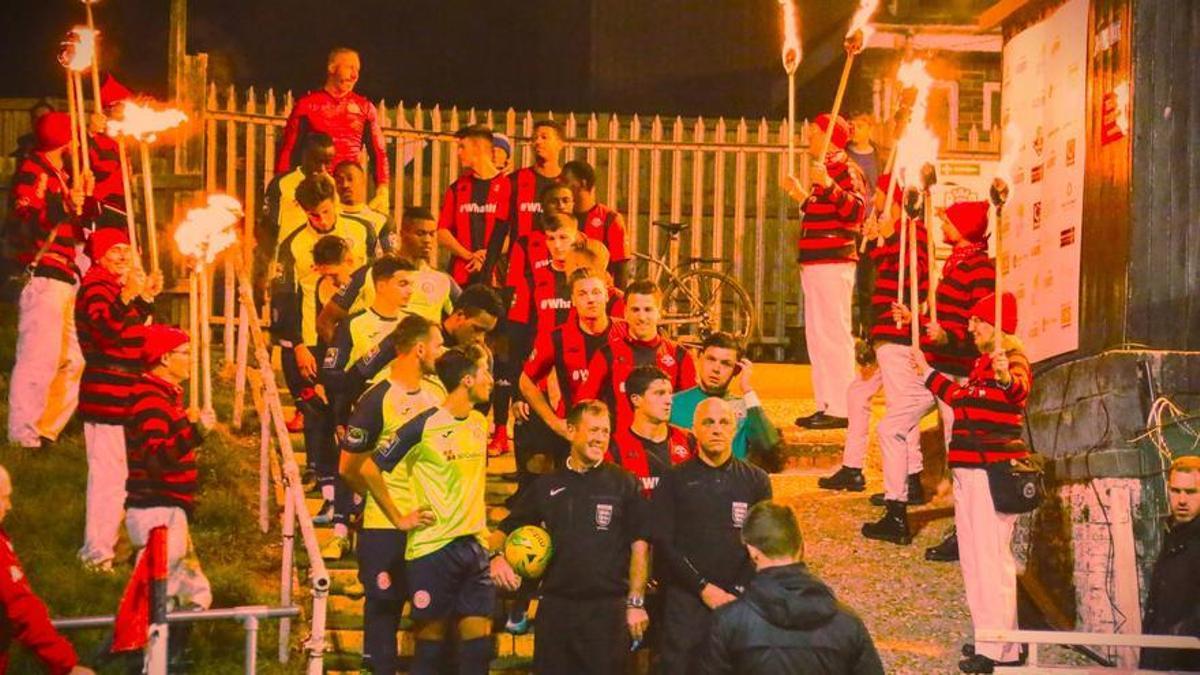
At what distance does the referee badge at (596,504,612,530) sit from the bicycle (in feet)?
18.4

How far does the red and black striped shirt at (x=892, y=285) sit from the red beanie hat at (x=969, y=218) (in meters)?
0.50

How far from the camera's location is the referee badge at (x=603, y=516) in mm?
8422

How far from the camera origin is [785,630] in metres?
6.12

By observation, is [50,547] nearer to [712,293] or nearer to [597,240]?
[597,240]

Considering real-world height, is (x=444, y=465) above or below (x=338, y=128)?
below

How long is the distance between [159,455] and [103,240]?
9.03 feet

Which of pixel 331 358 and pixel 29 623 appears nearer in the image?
pixel 29 623

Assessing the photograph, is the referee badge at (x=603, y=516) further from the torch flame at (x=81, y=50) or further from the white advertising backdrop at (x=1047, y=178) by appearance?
the torch flame at (x=81, y=50)

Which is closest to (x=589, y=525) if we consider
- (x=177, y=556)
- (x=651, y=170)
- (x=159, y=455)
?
(x=177, y=556)

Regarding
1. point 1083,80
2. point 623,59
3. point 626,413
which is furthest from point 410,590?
point 623,59

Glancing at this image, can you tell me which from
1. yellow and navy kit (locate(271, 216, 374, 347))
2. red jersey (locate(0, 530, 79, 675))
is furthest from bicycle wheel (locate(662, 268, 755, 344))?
red jersey (locate(0, 530, 79, 675))

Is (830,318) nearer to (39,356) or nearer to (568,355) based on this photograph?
(568,355)

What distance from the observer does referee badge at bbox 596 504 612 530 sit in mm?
8422

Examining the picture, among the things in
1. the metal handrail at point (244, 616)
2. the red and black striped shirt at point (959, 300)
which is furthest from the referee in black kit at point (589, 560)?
the red and black striped shirt at point (959, 300)
